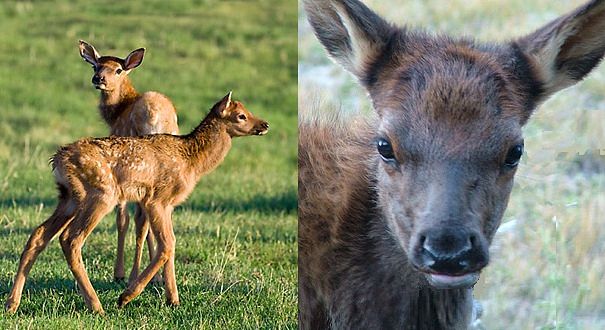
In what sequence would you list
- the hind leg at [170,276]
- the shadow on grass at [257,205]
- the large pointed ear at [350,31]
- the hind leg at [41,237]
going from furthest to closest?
the shadow on grass at [257,205] → the hind leg at [170,276] → the hind leg at [41,237] → the large pointed ear at [350,31]

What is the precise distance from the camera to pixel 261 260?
6.73 metres

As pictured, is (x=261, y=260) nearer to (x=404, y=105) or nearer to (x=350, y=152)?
(x=350, y=152)

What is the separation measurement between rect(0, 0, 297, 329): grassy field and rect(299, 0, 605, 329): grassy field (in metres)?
1.49

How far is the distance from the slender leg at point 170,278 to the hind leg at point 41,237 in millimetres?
495

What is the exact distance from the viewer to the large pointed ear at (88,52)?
5797 millimetres

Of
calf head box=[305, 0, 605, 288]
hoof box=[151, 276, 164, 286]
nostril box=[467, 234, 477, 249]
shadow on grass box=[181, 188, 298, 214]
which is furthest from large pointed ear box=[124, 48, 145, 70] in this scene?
nostril box=[467, 234, 477, 249]

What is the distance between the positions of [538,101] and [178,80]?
8218mm

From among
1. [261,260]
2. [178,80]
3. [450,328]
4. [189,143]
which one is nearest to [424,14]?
[450,328]

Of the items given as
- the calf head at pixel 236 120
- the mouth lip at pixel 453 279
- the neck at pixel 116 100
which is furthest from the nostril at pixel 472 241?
the neck at pixel 116 100

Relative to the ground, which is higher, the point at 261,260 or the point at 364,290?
the point at 364,290

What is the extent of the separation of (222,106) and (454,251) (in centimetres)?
241

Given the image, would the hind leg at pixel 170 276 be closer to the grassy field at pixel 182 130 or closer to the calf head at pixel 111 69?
the grassy field at pixel 182 130

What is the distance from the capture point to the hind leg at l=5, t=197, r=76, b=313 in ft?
18.0

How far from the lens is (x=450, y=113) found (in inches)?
155
